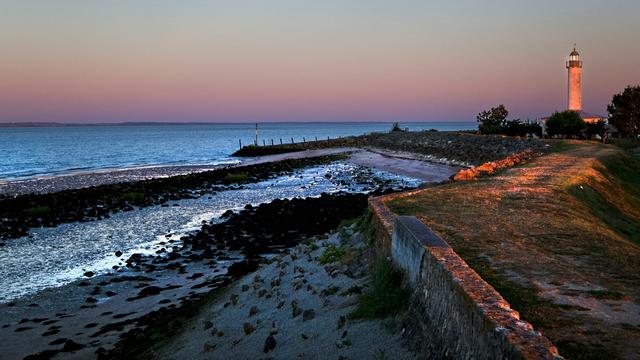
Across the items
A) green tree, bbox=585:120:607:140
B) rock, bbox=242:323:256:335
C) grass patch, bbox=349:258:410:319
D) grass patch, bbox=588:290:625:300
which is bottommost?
rock, bbox=242:323:256:335

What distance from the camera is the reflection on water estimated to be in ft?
55.5

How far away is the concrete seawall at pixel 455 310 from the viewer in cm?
440

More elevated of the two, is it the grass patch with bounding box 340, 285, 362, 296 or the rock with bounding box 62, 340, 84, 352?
the grass patch with bounding box 340, 285, 362, 296

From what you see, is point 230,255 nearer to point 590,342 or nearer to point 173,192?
point 590,342

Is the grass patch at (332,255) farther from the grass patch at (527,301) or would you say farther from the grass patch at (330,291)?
the grass patch at (527,301)

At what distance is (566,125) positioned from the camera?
63.3 metres

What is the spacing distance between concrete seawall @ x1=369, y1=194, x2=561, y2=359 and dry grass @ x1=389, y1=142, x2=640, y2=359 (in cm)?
70

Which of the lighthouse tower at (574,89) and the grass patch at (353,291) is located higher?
Answer: the lighthouse tower at (574,89)

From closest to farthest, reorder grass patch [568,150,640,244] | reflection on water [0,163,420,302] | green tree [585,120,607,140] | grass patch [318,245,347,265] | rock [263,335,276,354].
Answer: rock [263,335,276,354]
grass patch [318,245,347,265]
grass patch [568,150,640,244]
reflection on water [0,163,420,302]
green tree [585,120,607,140]

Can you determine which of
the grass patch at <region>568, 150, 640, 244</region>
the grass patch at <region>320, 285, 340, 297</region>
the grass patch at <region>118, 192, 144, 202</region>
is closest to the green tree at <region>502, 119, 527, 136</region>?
the grass patch at <region>568, 150, 640, 244</region>

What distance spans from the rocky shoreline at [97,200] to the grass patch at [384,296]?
19760mm

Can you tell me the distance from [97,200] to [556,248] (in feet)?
99.4

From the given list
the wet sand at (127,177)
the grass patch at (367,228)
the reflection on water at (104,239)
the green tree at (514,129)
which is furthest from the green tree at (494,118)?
the grass patch at (367,228)

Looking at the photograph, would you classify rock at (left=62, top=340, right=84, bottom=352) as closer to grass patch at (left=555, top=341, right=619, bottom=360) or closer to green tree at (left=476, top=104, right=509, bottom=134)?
grass patch at (left=555, top=341, right=619, bottom=360)
